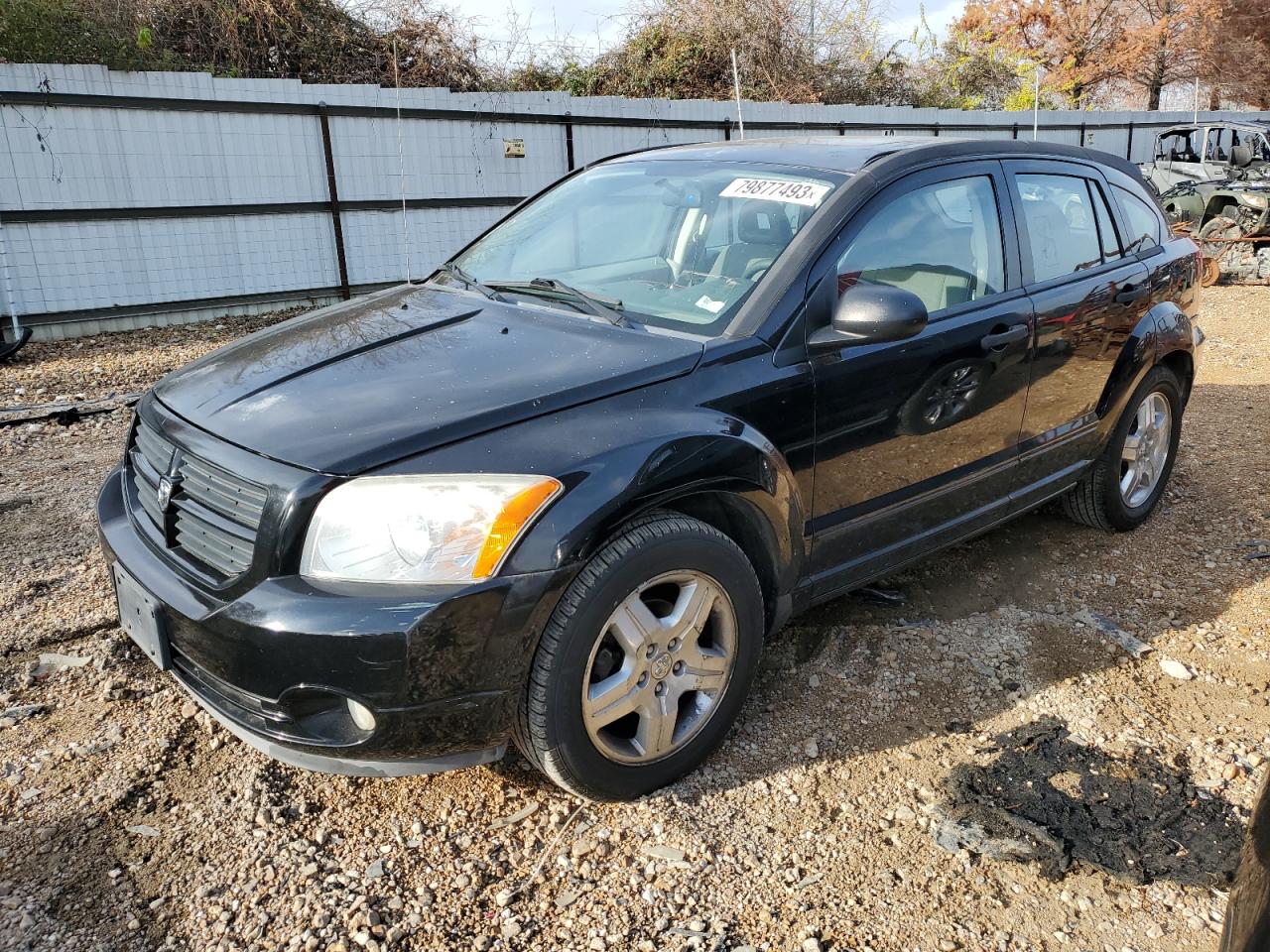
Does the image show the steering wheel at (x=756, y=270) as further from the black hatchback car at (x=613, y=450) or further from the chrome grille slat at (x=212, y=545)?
the chrome grille slat at (x=212, y=545)

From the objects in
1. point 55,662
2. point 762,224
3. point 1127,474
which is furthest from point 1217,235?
point 55,662

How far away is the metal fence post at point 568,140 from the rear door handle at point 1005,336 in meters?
9.01

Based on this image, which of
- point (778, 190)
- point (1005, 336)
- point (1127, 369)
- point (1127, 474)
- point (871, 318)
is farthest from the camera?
point (1127, 474)

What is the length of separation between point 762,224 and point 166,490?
191 cm

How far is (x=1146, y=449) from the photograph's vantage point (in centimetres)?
452

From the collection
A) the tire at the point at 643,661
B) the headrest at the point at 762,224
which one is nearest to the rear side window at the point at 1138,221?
the headrest at the point at 762,224

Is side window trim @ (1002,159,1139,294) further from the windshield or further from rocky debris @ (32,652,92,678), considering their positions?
rocky debris @ (32,652,92,678)

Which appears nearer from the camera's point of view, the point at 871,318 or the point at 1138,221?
the point at 871,318

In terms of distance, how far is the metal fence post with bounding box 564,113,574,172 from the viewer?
11.6 m

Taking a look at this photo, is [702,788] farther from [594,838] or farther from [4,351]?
[4,351]

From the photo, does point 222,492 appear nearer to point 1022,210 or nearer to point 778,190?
point 778,190

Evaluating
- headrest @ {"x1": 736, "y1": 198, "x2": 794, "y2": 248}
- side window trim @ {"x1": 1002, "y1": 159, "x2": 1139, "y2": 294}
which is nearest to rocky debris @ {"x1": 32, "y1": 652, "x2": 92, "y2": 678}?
headrest @ {"x1": 736, "y1": 198, "x2": 794, "y2": 248}

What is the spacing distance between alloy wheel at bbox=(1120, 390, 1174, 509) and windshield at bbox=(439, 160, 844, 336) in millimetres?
2258

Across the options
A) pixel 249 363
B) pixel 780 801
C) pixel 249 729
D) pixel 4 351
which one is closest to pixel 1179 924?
pixel 780 801
